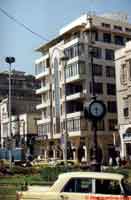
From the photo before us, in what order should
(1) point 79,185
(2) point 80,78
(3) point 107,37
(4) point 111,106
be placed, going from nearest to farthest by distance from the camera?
(1) point 79,185 < (2) point 80,78 < (4) point 111,106 < (3) point 107,37

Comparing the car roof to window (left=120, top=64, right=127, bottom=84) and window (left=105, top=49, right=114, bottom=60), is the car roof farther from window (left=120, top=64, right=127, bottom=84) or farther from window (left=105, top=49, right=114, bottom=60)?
window (left=105, top=49, right=114, bottom=60)

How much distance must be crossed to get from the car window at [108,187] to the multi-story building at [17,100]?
58.4 meters

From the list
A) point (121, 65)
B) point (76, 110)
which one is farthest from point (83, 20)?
point (121, 65)

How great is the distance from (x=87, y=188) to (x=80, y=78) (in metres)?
48.7

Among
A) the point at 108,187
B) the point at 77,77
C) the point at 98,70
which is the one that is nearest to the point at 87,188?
the point at 108,187

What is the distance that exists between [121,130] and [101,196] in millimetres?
37685

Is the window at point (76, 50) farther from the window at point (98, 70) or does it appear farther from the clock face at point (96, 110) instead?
the clock face at point (96, 110)

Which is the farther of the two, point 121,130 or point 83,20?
Result: point 83,20

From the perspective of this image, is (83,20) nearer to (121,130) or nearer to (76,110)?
(76,110)

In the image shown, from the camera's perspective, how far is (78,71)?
5894 centimetres

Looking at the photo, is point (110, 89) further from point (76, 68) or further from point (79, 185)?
point (79, 185)

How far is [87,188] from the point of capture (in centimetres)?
1023

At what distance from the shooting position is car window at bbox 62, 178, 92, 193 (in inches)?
401

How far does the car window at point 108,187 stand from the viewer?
33.0 ft
